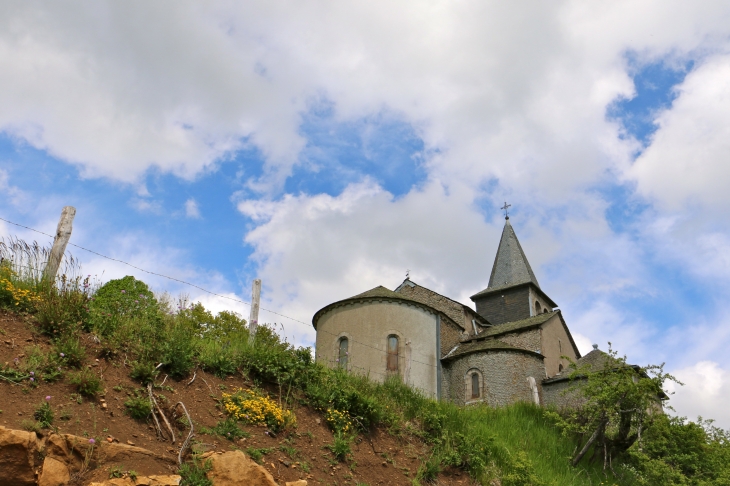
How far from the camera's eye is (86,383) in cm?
827

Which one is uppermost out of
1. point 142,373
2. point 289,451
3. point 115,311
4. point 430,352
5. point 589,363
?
point 589,363

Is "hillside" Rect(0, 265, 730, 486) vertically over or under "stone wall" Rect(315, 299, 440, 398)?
under

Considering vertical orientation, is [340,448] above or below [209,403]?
below

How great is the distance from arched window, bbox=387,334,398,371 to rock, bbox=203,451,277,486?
16.6 meters

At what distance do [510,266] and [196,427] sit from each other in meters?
32.3

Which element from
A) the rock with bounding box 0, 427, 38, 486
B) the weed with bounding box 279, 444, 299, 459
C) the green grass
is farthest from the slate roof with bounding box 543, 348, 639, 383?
the rock with bounding box 0, 427, 38, 486

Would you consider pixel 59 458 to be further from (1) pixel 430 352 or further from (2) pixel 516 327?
(2) pixel 516 327

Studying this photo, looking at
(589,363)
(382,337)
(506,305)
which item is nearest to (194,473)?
(382,337)

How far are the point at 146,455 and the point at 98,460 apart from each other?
0.60 meters


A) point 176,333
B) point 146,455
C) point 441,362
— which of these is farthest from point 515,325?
point 146,455

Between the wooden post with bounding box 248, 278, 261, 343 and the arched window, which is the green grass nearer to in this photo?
the wooden post with bounding box 248, 278, 261, 343

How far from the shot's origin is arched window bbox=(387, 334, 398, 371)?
80.6ft

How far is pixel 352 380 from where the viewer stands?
516 inches

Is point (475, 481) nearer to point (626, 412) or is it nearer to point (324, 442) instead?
point (324, 442)
